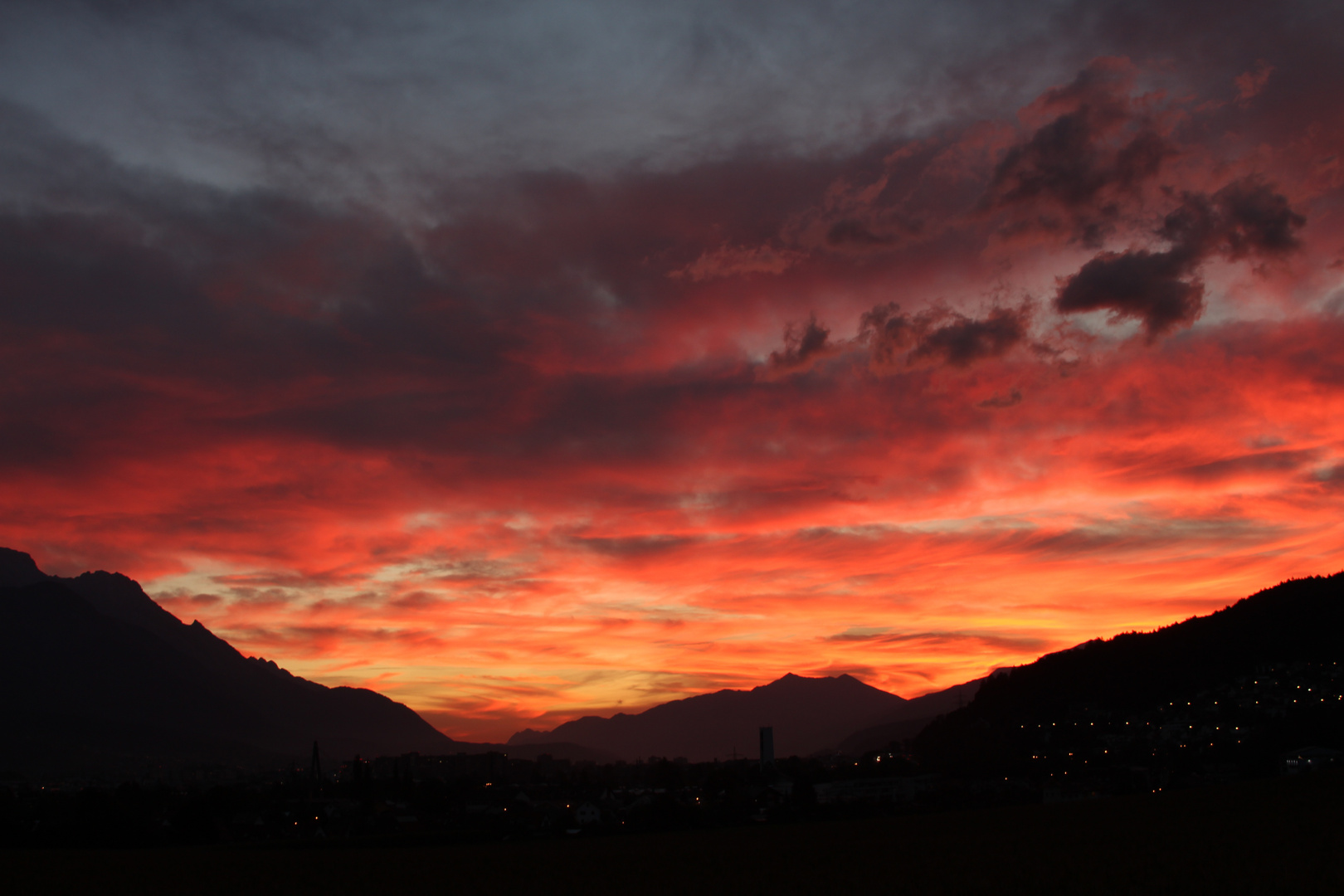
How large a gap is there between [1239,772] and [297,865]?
120457mm

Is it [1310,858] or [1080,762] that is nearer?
[1310,858]

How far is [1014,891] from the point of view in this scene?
31.6 m

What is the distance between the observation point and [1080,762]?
164875 millimetres

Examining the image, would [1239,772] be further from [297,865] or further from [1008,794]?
[297,865]

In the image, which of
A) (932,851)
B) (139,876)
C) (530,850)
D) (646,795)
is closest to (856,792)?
(646,795)

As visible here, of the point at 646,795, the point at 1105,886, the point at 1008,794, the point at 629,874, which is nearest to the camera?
the point at 1105,886

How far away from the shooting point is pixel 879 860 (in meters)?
43.9

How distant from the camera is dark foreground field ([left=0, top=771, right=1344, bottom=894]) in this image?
33.9 meters

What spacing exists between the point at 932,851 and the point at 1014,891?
1588cm

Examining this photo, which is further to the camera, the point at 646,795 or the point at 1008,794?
the point at 646,795

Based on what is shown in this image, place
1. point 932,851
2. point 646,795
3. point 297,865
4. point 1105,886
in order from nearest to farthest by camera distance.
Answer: point 1105,886, point 932,851, point 297,865, point 646,795

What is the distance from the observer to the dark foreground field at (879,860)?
33.9 m

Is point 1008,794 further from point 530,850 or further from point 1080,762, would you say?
point 1080,762

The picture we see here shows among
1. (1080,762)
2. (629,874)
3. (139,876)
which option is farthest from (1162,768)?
(139,876)
